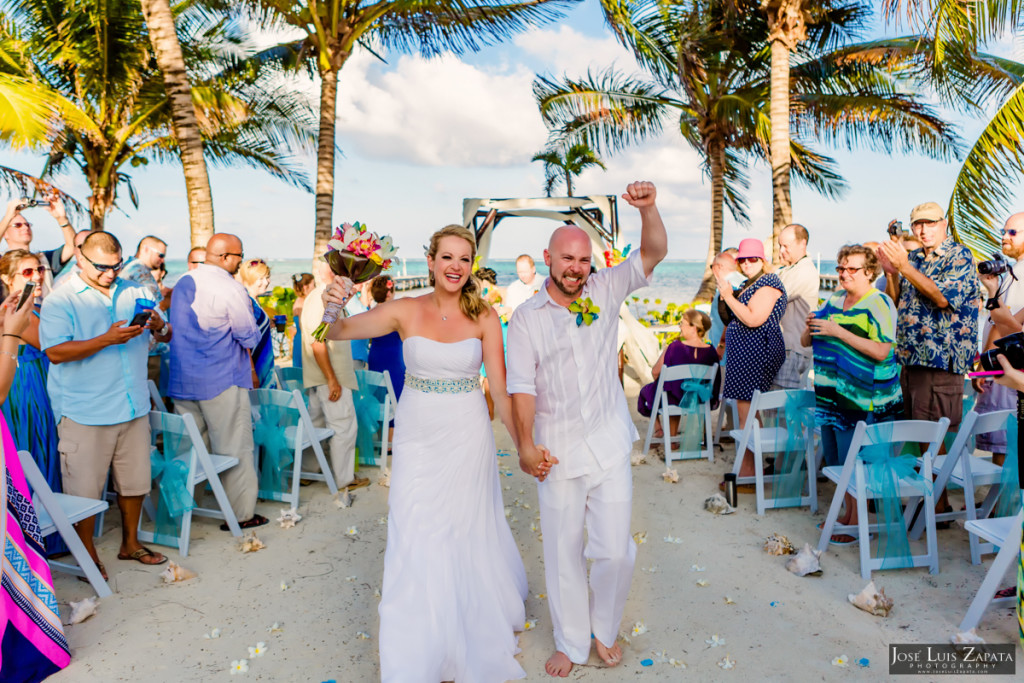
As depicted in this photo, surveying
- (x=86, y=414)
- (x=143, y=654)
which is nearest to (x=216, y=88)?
(x=86, y=414)

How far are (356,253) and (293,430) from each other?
8.35 ft

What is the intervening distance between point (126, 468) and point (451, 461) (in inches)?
100

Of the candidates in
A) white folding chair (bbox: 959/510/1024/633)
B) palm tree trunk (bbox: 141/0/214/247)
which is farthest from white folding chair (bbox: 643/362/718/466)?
palm tree trunk (bbox: 141/0/214/247)

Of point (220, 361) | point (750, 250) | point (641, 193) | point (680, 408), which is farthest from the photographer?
point (680, 408)

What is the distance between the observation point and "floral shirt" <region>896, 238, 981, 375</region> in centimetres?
448

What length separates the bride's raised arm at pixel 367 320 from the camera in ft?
10.6

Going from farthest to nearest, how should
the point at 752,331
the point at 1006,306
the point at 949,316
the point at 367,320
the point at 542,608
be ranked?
the point at 752,331, the point at 1006,306, the point at 949,316, the point at 542,608, the point at 367,320

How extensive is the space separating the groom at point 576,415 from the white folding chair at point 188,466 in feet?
8.18

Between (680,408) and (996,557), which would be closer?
(996,557)

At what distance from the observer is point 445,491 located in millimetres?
3107

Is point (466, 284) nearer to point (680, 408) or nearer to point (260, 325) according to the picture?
point (260, 325)

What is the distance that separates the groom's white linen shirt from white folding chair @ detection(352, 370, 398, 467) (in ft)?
10.9

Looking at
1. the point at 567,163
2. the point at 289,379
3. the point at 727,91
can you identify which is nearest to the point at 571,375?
the point at 289,379

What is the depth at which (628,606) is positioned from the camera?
382cm
